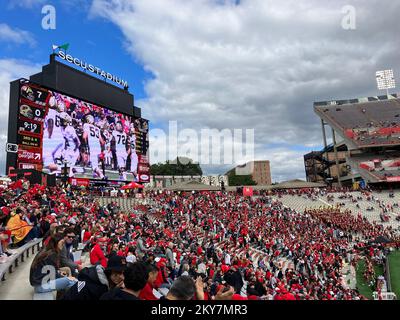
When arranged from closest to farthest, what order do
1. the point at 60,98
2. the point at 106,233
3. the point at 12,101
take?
1. the point at 106,233
2. the point at 12,101
3. the point at 60,98

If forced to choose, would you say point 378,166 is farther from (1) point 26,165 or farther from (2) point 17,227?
(2) point 17,227

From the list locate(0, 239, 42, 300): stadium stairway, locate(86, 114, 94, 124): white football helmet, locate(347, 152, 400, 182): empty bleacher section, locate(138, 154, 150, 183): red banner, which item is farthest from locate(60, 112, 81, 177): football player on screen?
locate(347, 152, 400, 182): empty bleacher section

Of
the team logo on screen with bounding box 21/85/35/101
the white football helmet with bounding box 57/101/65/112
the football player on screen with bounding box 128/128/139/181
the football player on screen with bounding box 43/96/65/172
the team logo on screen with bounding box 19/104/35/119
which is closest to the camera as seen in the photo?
the team logo on screen with bounding box 19/104/35/119

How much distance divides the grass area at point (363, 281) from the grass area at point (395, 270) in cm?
73

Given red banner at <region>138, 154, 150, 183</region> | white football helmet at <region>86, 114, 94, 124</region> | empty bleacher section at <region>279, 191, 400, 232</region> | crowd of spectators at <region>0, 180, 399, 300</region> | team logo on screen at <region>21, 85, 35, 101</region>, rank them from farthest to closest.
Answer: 1. empty bleacher section at <region>279, 191, 400, 232</region>
2. red banner at <region>138, 154, 150, 183</region>
3. white football helmet at <region>86, 114, 94, 124</region>
4. team logo on screen at <region>21, 85, 35, 101</region>
5. crowd of spectators at <region>0, 180, 399, 300</region>

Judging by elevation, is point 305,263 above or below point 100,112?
below

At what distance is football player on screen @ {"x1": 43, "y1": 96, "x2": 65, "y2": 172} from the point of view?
25.0 metres

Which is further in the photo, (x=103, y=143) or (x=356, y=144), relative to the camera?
(x=356, y=144)

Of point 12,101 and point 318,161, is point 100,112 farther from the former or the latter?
point 318,161

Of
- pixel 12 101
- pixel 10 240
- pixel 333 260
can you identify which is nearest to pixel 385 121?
pixel 333 260

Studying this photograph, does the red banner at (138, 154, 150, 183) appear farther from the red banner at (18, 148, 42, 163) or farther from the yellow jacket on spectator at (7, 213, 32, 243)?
the yellow jacket on spectator at (7, 213, 32, 243)

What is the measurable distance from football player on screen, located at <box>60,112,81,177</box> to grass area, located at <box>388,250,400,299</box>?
76.1 feet
